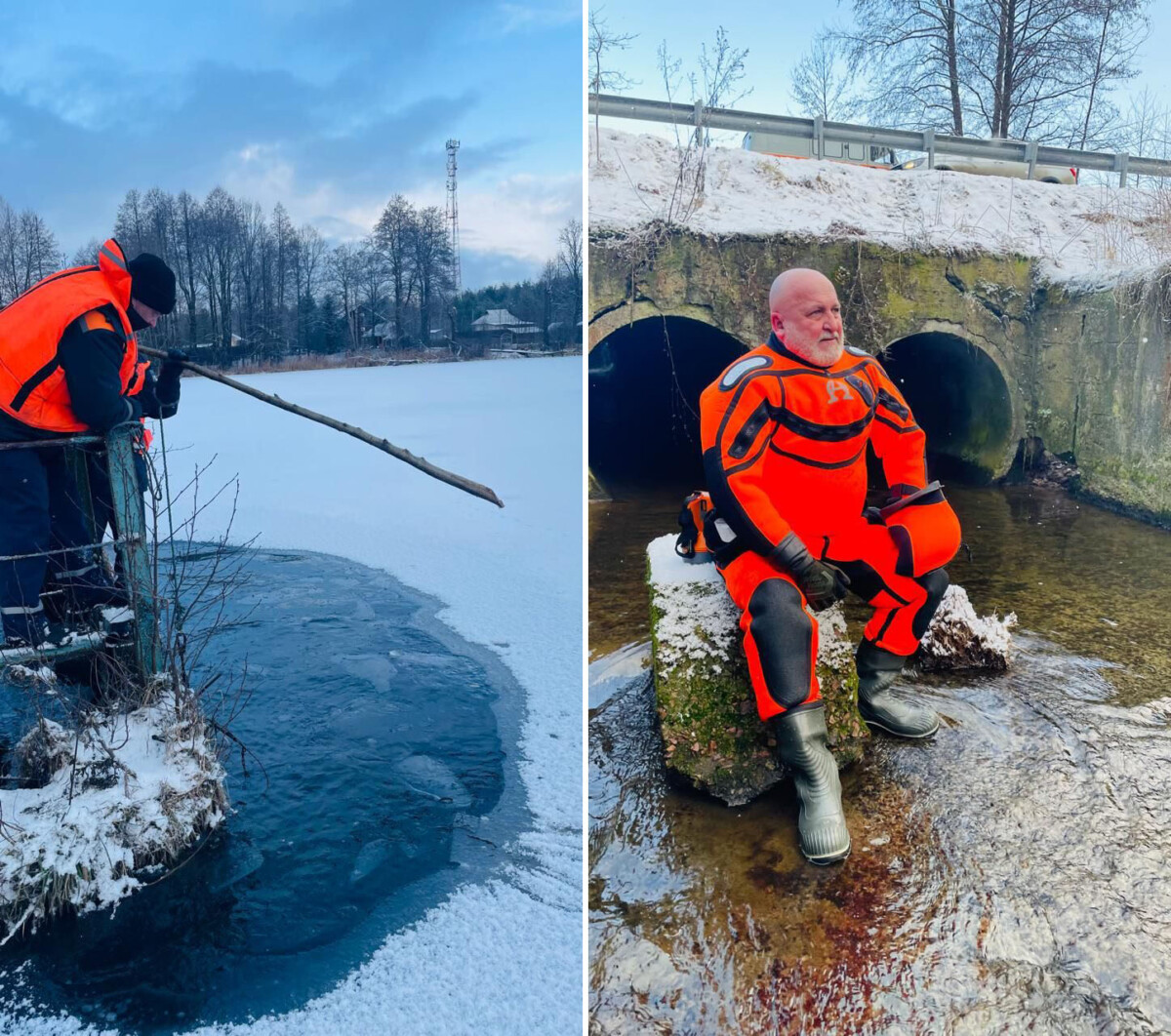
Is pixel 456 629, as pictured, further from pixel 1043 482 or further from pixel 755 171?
pixel 1043 482

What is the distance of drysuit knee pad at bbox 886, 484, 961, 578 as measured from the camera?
2.43 metres

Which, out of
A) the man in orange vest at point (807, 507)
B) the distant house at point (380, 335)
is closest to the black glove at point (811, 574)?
the man in orange vest at point (807, 507)

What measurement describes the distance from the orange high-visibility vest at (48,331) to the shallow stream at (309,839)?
48.8 inches

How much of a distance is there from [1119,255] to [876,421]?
6.02 m

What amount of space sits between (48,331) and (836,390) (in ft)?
7.56

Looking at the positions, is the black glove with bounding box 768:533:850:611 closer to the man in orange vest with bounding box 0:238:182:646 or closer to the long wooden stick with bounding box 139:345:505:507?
the long wooden stick with bounding box 139:345:505:507

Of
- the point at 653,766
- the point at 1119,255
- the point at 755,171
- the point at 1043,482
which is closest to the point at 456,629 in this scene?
the point at 653,766

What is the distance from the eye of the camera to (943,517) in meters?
2.46

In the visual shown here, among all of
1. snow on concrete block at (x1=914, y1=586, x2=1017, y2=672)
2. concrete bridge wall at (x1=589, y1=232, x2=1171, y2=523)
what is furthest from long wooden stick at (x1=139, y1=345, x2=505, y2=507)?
concrete bridge wall at (x1=589, y1=232, x2=1171, y2=523)

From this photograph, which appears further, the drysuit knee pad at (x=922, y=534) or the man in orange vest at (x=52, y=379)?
the man in orange vest at (x=52, y=379)

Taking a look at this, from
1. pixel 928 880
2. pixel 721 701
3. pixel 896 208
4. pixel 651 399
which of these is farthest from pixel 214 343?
pixel 928 880

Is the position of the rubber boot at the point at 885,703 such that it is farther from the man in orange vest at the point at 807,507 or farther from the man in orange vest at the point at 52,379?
the man in orange vest at the point at 52,379

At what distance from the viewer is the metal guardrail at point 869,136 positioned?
6121 mm

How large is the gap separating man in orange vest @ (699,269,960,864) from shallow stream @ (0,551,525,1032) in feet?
3.17
